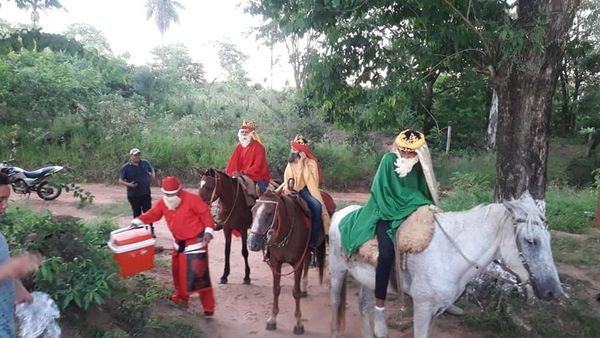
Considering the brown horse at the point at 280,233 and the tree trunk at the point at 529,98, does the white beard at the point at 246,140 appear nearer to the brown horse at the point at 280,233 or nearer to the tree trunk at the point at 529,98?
the brown horse at the point at 280,233

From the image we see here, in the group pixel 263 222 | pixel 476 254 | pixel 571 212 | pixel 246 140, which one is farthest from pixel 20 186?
pixel 571 212

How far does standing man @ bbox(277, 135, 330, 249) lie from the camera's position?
6195 mm

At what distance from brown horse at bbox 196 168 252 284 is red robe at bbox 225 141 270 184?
1.50 ft

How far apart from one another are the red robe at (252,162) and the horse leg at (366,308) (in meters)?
2.84

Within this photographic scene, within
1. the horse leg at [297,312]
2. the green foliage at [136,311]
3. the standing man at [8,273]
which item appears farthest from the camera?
the horse leg at [297,312]

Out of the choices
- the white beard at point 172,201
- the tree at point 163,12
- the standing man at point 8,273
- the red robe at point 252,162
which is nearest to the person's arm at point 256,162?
the red robe at point 252,162

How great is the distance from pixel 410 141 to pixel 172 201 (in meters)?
2.74

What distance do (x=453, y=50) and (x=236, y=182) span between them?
3.55 metres

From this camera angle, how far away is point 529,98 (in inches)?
244

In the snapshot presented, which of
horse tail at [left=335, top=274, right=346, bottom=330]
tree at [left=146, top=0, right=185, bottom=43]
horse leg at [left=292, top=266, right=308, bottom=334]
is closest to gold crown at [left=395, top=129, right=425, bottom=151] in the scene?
horse tail at [left=335, top=274, right=346, bottom=330]

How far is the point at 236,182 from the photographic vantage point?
7172 mm

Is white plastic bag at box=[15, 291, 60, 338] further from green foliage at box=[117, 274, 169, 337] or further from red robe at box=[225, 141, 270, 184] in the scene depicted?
red robe at box=[225, 141, 270, 184]

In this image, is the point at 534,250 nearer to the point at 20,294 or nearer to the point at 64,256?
the point at 20,294

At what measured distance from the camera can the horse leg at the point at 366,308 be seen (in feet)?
17.4
